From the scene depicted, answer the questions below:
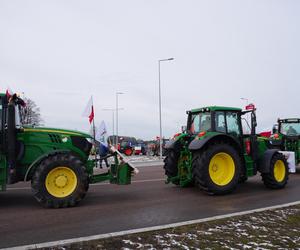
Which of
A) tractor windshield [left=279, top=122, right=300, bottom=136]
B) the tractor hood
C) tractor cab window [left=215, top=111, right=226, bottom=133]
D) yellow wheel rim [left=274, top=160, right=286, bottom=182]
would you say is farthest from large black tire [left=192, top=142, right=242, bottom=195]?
tractor windshield [left=279, top=122, right=300, bottom=136]

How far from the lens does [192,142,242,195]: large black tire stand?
28.5 feet

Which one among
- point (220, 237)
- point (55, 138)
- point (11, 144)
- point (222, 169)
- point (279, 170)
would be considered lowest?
point (220, 237)

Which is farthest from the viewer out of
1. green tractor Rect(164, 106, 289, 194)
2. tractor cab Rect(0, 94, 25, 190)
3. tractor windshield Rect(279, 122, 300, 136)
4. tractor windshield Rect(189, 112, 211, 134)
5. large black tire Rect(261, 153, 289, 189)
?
tractor windshield Rect(279, 122, 300, 136)

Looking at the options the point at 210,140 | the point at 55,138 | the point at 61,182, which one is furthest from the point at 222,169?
the point at 55,138

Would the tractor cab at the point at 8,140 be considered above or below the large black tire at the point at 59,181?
above

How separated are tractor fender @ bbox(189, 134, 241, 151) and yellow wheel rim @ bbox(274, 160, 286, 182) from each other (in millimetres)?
1596

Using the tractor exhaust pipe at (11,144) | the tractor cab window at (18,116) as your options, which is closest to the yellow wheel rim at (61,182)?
the tractor exhaust pipe at (11,144)

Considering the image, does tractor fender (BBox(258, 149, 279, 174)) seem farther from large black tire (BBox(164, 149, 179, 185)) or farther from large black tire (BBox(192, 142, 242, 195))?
large black tire (BBox(164, 149, 179, 185))

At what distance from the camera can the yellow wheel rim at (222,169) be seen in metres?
8.99

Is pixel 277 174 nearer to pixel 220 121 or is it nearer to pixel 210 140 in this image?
pixel 220 121

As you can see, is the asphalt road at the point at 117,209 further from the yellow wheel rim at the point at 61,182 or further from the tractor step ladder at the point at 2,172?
the tractor step ladder at the point at 2,172

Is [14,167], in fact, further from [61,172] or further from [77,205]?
[77,205]

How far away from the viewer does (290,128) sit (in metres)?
14.9

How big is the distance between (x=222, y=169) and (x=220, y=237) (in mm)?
4292
